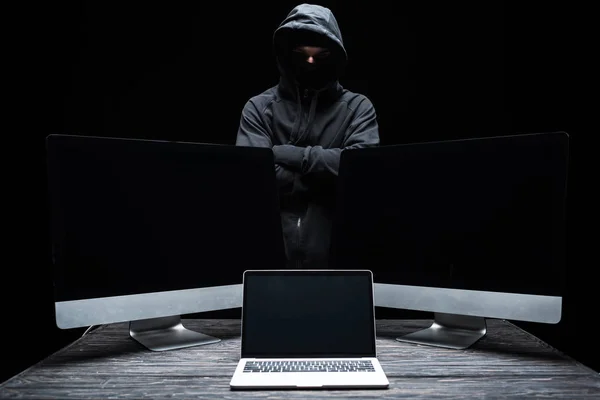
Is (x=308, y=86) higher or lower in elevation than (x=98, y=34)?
lower

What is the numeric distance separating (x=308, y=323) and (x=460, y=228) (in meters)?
0.46

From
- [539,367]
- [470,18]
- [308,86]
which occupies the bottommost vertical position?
[539,367]

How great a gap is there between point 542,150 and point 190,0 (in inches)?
91.2

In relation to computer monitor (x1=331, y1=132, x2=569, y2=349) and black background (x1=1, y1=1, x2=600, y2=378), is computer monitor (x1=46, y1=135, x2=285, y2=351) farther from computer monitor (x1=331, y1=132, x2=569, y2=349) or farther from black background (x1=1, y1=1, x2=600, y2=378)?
black background (x1=1, y1=1, x2=600, y2=378)

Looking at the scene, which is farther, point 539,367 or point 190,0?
point 190,0

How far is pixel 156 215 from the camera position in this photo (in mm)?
1242

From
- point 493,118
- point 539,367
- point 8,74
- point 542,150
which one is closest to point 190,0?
point 8,74

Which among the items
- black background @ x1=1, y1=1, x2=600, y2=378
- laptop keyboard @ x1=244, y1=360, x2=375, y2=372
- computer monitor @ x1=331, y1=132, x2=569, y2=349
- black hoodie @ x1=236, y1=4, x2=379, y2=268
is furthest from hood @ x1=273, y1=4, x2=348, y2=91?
laptop keyboard @ x1=244, y1=360, x2=375, y2=372

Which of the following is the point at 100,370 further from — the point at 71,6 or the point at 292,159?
the point at 71,6

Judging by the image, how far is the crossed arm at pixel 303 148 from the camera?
74.5 inches

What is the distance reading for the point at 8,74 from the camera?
8.29 ft

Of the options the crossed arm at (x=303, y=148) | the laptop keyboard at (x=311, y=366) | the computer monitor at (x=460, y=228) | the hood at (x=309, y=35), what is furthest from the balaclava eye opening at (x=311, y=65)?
the laptop keyboard at (x=311, y=366)

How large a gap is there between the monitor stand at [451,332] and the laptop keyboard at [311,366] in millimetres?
290

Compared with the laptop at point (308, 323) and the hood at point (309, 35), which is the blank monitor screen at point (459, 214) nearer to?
the laptop at point (308, 323)
